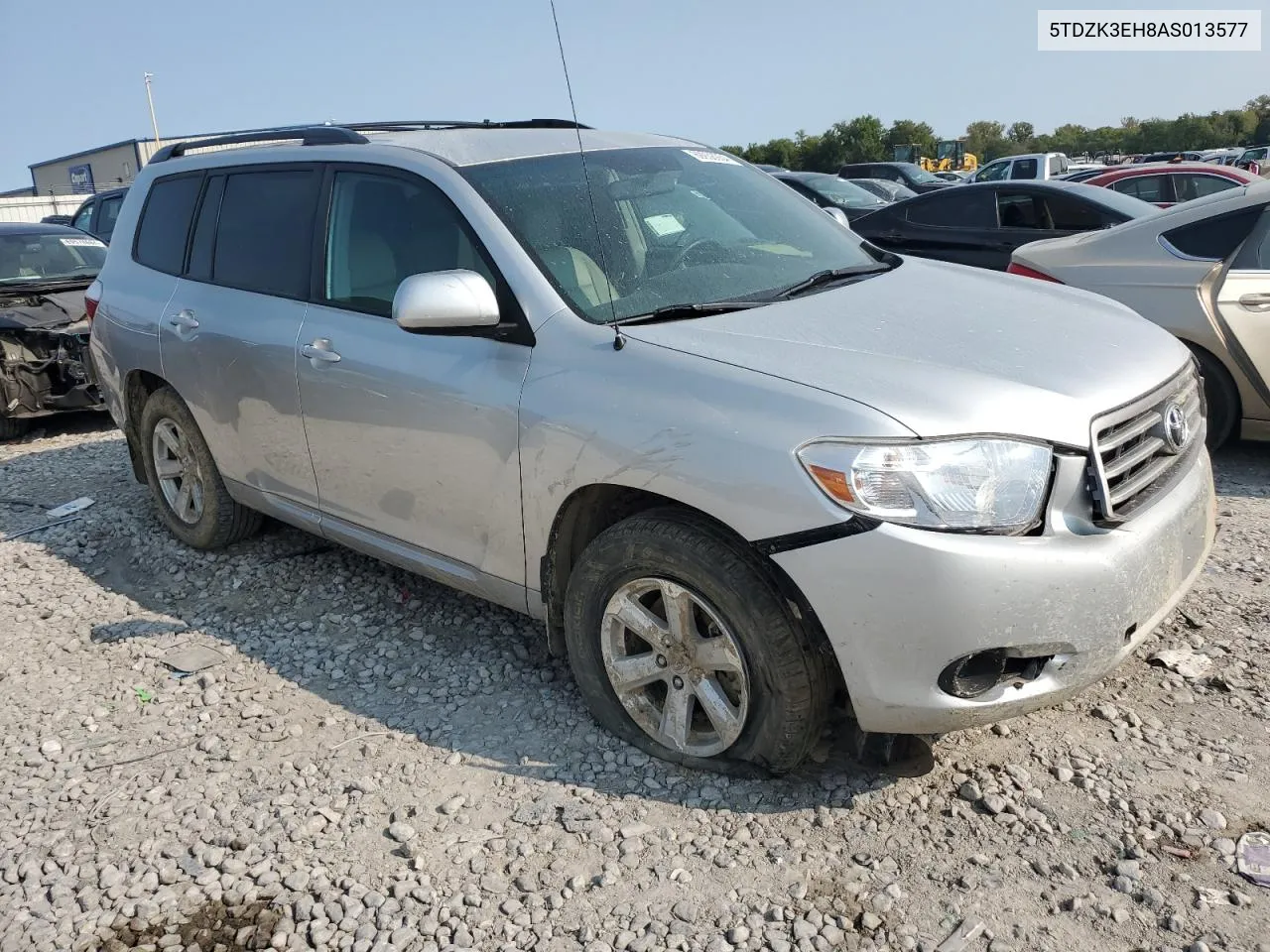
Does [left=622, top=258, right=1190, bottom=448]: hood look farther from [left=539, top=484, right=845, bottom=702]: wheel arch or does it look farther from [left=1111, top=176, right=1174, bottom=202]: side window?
[left=1111, top=176, right=1174, bottom=202]: side window

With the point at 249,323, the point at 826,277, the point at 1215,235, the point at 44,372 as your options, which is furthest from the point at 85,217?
the point at 1215,235

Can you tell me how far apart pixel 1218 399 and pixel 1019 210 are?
4089 millimetres

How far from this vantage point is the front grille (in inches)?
106

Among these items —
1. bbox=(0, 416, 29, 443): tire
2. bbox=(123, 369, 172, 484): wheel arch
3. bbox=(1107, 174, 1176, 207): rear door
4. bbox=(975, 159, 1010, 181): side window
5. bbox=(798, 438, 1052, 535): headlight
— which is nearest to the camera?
bbox=(798, 438, 1052, 535): headlight

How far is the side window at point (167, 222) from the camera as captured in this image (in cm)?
495

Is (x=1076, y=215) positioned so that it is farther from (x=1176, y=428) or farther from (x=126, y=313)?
(x=126, y=313)

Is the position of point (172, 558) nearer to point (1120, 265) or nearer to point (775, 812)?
point (775, 812)

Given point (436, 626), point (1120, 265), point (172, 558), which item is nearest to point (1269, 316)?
point (1120, 265)

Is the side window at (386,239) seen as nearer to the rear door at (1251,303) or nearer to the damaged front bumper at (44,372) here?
the rear door at (1251,303)

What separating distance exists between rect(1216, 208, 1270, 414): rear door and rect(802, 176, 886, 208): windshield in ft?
36.1

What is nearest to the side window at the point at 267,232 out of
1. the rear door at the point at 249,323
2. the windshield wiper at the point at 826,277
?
the rear door at the point at 249,323

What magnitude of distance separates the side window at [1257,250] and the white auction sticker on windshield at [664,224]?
11.4ft

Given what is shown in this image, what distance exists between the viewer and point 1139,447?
2881mm

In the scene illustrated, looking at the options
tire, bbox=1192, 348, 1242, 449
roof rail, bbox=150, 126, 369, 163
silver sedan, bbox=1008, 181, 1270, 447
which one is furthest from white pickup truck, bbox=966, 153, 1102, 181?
roof rail, bbox=150, 126, 369, 163
